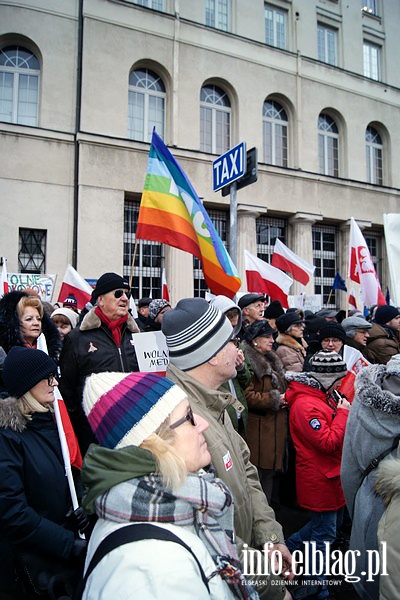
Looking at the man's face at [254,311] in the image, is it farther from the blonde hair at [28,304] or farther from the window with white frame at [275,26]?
the window with white frame at [275,26]

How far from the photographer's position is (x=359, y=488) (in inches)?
94.3

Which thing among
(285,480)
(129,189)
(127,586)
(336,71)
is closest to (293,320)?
(285,480)

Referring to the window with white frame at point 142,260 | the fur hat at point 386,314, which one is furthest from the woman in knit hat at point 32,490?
the window with white frame at point 142,260

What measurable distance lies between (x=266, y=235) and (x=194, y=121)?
204 inches

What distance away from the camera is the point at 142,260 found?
15.4 meters

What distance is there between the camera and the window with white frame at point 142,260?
15.2m

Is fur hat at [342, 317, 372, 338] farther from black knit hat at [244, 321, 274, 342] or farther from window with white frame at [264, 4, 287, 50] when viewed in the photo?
window with white frame at [264, 4, 287, 50]

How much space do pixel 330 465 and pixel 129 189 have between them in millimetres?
12593

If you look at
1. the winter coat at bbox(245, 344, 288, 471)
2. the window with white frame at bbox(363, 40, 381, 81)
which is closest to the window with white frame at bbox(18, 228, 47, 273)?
the winter coat at bbox(245, 344, 288, 471)

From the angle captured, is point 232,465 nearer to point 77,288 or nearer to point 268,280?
point 268,280

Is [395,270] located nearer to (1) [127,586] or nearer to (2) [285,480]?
(2) [285,480]

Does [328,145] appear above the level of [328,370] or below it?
above

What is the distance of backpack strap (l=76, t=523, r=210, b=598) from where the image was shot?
3.69ft

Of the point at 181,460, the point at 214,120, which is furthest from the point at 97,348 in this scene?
the point at 214,120
